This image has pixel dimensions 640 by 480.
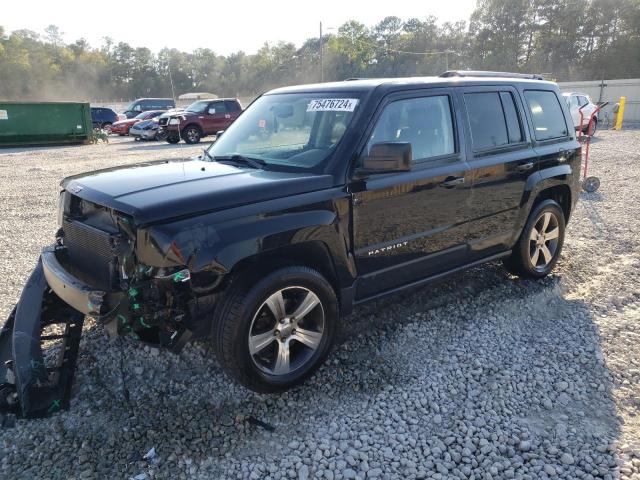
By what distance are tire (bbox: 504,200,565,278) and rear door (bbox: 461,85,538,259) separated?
233 mm

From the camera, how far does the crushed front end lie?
8.85ft

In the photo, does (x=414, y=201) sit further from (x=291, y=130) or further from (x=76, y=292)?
(x=76, y=292)

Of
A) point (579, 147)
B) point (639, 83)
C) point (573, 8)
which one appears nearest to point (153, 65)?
point (573, 8)

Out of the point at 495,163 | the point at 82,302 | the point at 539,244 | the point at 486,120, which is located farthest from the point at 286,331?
the point at 539,244

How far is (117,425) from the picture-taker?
290 centimetres

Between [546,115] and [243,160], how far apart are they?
10.1 ft

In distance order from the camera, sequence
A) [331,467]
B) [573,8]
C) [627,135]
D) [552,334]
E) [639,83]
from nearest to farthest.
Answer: [331,467] → [552,334] → [627,135] → [639,83] → [573,8]

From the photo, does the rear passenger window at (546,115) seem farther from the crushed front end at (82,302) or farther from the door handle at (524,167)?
the crushed front end at (82,302)

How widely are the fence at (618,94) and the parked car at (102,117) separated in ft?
90.3

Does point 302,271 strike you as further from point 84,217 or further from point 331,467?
point 84,217

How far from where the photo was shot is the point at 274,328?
122 inches

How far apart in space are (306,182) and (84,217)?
144 cm

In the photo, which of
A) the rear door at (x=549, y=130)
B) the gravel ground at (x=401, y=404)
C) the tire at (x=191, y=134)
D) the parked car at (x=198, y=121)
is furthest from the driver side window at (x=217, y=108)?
the rear door at (x=549, y=130)

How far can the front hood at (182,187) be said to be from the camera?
2.70 metres
